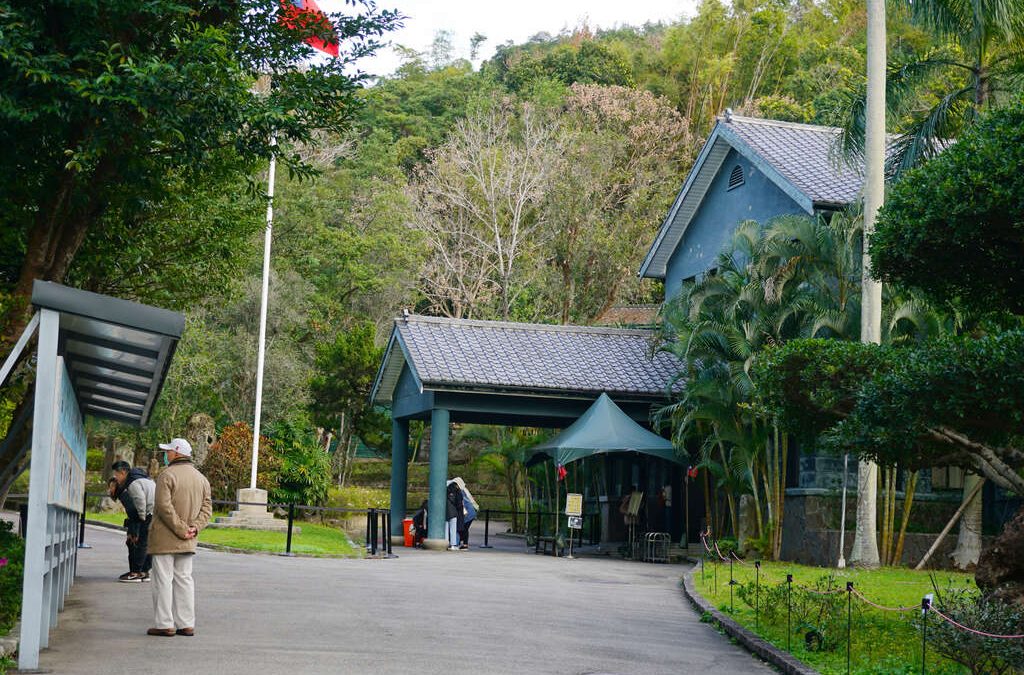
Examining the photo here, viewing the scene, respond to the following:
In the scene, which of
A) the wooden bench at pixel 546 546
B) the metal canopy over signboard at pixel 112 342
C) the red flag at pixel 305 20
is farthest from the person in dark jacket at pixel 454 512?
the red flag at pixel 305 20

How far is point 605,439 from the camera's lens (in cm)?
2505

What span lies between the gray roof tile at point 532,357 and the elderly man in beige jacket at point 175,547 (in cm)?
1485

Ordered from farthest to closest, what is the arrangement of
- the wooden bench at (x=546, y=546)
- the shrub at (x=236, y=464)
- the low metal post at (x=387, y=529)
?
the shrub at (x=236, y=464), the wooden bench at (x=546, y=546), the low metal post at (x=387, y=529)

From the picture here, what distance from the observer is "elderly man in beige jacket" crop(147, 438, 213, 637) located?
11.0 metres

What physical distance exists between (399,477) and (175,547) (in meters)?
20.3

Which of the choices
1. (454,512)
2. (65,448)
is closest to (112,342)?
(65,448)

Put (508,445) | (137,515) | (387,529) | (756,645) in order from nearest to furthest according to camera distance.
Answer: (756,645) < (137,515) < (387,529) < (508,445)

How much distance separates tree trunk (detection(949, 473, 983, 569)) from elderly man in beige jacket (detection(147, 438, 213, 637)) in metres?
15.1

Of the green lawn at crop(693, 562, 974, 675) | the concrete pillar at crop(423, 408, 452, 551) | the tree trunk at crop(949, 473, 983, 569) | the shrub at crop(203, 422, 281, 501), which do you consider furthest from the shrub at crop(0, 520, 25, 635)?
the shrub at crop(203, 422, 281, 501)

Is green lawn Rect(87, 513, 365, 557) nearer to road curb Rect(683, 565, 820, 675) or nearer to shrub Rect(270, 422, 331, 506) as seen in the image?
shrub Rect(270, 422, 331, 506)

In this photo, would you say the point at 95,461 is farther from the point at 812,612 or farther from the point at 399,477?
the point at 812,612

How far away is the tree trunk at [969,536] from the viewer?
22.0 m

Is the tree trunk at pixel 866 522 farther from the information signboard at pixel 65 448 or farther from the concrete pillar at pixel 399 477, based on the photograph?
the concrete pillar at pixel 399 477

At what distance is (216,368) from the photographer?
37.1m
